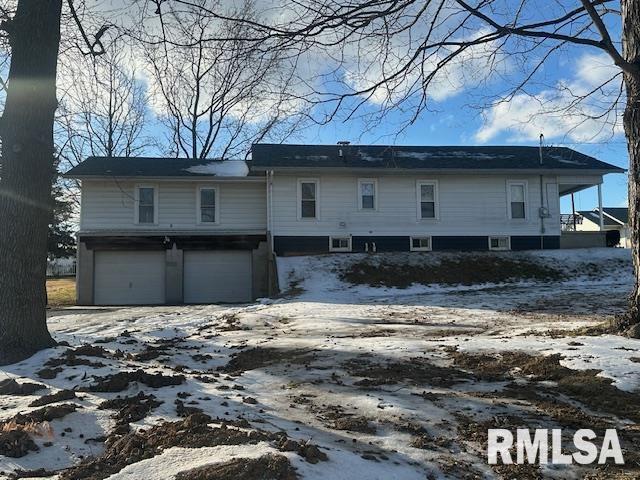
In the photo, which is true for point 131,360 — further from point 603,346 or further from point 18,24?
point 603,346

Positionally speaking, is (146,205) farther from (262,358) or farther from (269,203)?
(262,358)

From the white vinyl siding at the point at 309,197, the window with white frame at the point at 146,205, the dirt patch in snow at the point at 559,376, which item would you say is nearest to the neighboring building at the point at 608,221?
the white vinyl siding at the point at 309,197

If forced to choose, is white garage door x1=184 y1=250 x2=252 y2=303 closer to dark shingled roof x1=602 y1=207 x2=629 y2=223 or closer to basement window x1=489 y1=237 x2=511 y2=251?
basement window x1=489 y1=237 x2=511 y2=251

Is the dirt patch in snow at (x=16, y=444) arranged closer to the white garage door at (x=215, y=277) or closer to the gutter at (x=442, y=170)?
the white garage door at (x=215, y=277)

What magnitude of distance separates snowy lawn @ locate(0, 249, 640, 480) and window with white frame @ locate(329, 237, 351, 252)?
35.6 feet

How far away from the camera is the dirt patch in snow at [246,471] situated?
2.96 m

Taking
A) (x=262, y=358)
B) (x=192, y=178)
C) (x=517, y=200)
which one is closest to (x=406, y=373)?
(x=262, y=358)

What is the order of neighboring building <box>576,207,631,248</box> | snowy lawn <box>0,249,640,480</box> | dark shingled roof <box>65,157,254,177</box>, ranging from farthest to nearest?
neighboring building <box>576,207,631,248</box>
dark shingled roof <box>65,157,254,177</box>
snowy lawn <box>0,249,640,480</box>

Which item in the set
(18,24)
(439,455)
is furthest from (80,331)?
(439,455)

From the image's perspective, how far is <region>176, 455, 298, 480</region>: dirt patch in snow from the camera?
2.96 m

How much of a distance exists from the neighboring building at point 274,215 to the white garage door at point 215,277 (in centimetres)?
4

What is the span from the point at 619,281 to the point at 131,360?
55.7ft

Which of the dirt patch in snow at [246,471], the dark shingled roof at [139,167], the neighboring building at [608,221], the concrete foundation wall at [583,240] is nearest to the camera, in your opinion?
the dirt patch in snow at [246,471]

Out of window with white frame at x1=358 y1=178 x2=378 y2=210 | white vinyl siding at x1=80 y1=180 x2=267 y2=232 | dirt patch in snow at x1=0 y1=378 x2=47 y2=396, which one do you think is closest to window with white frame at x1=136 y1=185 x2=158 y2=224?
white vinyl siding at x1=80 y1=180 x2=267 y2=232
